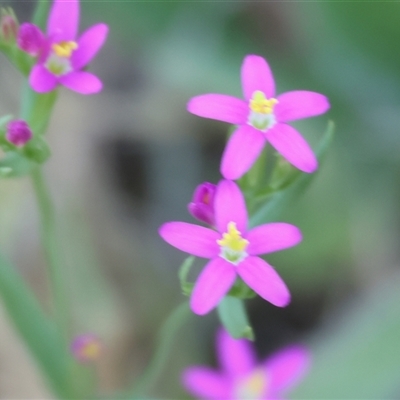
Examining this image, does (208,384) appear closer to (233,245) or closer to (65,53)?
(233,245)

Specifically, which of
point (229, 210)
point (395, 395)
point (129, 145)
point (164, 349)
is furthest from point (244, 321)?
point (129, 145)

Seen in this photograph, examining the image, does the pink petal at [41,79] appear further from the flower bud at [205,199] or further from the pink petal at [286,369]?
the pink petal at [286,369]

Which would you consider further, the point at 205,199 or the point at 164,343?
the point at 164,343

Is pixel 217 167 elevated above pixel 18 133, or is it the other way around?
pixel 18 133

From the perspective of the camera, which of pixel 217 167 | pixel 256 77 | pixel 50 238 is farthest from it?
pixel 217 167

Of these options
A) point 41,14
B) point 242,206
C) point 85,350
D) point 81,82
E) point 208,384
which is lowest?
point 208,384

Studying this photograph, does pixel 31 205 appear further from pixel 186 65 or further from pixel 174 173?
pixel 186 65

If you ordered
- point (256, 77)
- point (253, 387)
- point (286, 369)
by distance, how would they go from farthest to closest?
point (286, 369) → point (253, 387) → point (256, 77)

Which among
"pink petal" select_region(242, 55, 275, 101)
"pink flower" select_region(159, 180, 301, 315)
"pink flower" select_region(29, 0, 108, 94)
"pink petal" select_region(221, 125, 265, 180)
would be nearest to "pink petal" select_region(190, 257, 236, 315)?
"pink flower" select_region(159, 180, 301, 315)

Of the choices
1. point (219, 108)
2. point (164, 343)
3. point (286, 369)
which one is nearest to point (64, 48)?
point (219, 108)
